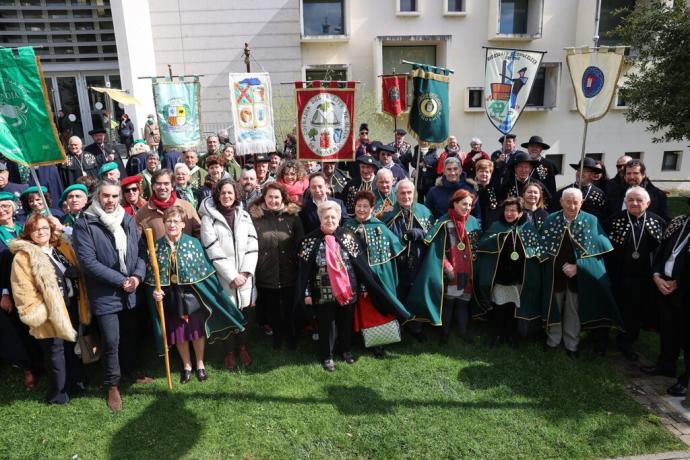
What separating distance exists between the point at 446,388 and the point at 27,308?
4039mm

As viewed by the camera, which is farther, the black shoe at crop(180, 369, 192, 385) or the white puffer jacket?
the black shoe at crop(180, 369, 192, 385)

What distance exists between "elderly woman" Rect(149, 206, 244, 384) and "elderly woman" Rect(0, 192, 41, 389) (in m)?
1.27

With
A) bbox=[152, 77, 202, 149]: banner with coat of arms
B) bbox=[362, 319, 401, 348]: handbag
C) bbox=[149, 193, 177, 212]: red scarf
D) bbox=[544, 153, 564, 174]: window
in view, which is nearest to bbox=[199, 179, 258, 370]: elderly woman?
bbox=[149, 193, 177, 212]: red scarf

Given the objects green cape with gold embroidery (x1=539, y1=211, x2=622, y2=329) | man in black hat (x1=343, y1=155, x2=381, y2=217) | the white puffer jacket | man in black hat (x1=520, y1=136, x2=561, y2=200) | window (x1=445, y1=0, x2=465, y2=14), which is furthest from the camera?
window (x1=445, y1=0, x2=465, y2=14)

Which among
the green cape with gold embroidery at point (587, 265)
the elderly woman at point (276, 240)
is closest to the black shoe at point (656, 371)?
the green cape with gold embroidery at point (587, 265)

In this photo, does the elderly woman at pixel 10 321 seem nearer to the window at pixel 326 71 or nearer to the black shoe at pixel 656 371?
the black shoe at pixel 656 371

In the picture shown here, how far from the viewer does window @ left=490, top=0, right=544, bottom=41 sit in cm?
1641

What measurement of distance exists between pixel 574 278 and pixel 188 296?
4.18 meters

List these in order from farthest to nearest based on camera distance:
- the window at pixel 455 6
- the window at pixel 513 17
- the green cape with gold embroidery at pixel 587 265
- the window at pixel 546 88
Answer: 1. the window at pixel 546 88
2. the window at pixel 513 17
3. the window at pixel 455 6
4. the green cape with gold embroidery at pixel 587 265

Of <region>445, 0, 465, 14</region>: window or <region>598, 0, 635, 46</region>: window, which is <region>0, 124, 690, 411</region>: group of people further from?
<region>598, 0, 635, 46</region>: window

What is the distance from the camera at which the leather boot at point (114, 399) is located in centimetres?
458

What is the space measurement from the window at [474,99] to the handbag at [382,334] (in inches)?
529

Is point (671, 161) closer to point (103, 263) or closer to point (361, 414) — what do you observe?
point (361, 414)

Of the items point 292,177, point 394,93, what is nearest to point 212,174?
point 292,177
